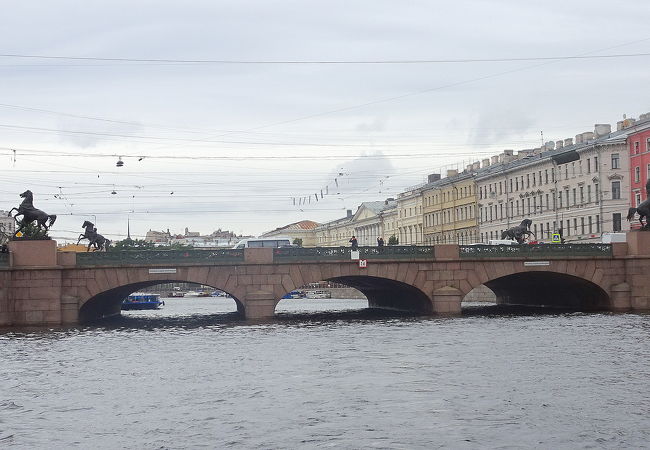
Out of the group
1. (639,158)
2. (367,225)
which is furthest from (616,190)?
(367,225)

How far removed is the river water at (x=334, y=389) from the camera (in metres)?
23.3

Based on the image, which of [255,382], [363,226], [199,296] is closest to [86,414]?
[255,382]

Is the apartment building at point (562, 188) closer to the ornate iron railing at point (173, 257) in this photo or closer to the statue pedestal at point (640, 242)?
the statue pedestal at point (640, 242)

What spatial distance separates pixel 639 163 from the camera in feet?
285

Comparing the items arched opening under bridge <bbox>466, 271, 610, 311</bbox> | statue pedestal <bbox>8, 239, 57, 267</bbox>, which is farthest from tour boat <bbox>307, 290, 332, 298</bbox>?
statue pedestal <bbox>8, 239, 57, 267</bbox>

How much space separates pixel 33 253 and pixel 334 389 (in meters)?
28.2

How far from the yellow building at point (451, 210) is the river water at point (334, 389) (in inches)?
2760

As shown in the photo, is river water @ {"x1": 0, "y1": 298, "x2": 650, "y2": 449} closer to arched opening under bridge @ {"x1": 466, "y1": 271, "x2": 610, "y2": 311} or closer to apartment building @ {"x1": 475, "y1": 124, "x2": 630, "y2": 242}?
arched opening under bridge @ {"x1": 466, "y1": 271, "x2": 610, "y2": 311}

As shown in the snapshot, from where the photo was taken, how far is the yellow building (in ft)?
391

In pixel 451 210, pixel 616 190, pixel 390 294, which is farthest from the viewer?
pixel 451 210

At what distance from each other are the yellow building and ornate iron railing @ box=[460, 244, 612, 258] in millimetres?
57535

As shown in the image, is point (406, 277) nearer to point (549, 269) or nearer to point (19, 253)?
point (549, 269)

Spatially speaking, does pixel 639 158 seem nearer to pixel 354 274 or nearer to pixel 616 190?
pixel 616 190

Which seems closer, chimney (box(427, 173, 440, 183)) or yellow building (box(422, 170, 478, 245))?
yellow building (box(422, 170, 478, 245))
